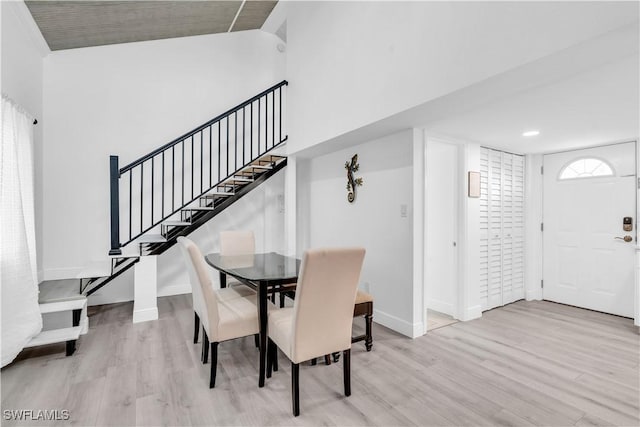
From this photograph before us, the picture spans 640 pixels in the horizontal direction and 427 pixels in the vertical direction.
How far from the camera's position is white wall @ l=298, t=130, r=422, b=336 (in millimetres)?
3125

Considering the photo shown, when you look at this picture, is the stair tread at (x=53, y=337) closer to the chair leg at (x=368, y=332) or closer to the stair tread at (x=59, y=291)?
the stair tread at (x=59, y=291)

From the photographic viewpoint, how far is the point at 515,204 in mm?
4316

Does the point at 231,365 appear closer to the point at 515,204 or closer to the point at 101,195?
the point at 101,195

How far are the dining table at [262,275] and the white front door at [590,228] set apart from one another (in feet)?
12.5

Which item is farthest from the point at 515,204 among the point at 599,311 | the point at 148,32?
the point at 148,32

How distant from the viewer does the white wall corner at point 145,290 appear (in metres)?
3.46

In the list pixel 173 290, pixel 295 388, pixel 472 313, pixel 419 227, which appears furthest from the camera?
pixel 173 290

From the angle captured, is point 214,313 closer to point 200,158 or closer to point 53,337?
point 53,337

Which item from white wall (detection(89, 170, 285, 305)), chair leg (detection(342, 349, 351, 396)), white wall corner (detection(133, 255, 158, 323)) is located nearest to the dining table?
chair leg (detection(342, 349, 351, 396))

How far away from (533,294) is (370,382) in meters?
3.50

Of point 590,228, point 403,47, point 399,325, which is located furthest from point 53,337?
point 590,228

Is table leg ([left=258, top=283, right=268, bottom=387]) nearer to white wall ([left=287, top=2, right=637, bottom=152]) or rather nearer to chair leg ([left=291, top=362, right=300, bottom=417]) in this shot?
chair leg ([left=291, top=362, right=300, bottom=417])

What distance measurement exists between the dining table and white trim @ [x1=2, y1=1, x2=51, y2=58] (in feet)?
10.1

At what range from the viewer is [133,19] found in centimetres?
381
